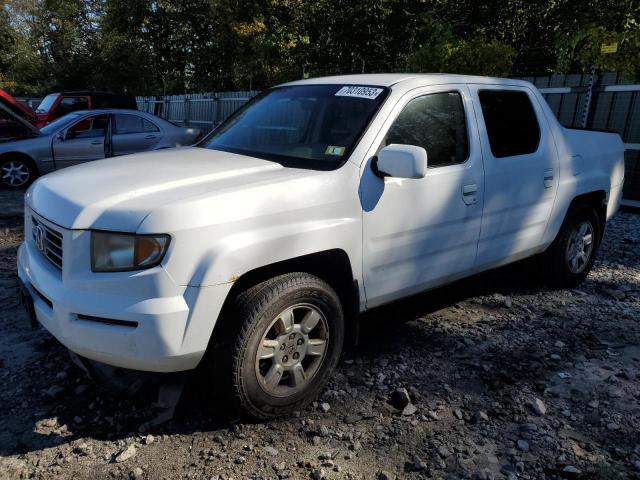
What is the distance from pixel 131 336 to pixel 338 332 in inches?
44.1

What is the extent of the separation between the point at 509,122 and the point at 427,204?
120 centimetres

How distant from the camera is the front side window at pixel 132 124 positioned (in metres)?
9.49

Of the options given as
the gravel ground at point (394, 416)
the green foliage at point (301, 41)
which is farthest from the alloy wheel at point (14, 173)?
the green foliage at point (301, 41)

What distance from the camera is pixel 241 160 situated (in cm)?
316

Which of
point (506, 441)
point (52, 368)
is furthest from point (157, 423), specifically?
point (506, 441)

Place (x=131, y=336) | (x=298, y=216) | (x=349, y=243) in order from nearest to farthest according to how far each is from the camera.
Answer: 1. (x=131, y=336)
2. (x=298, y=216)
3. (x=349, y=243)

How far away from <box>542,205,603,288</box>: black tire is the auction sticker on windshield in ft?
7.55

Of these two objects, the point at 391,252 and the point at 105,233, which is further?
the point at 391,252

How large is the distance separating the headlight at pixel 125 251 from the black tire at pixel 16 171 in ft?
25.7

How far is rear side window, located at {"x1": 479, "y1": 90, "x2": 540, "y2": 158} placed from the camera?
3.79 m

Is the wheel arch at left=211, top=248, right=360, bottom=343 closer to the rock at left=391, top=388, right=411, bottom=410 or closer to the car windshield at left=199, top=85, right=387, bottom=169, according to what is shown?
the rock at left=391, top=388, right=411, bottom=410

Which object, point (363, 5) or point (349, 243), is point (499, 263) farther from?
point (363, 5)

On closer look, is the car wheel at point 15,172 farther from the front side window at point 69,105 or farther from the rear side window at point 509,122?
the rear side window at point 509,122

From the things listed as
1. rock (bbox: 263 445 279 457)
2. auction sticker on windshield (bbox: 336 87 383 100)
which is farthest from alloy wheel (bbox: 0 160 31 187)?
rock (bbox: 263 445 279 457)
